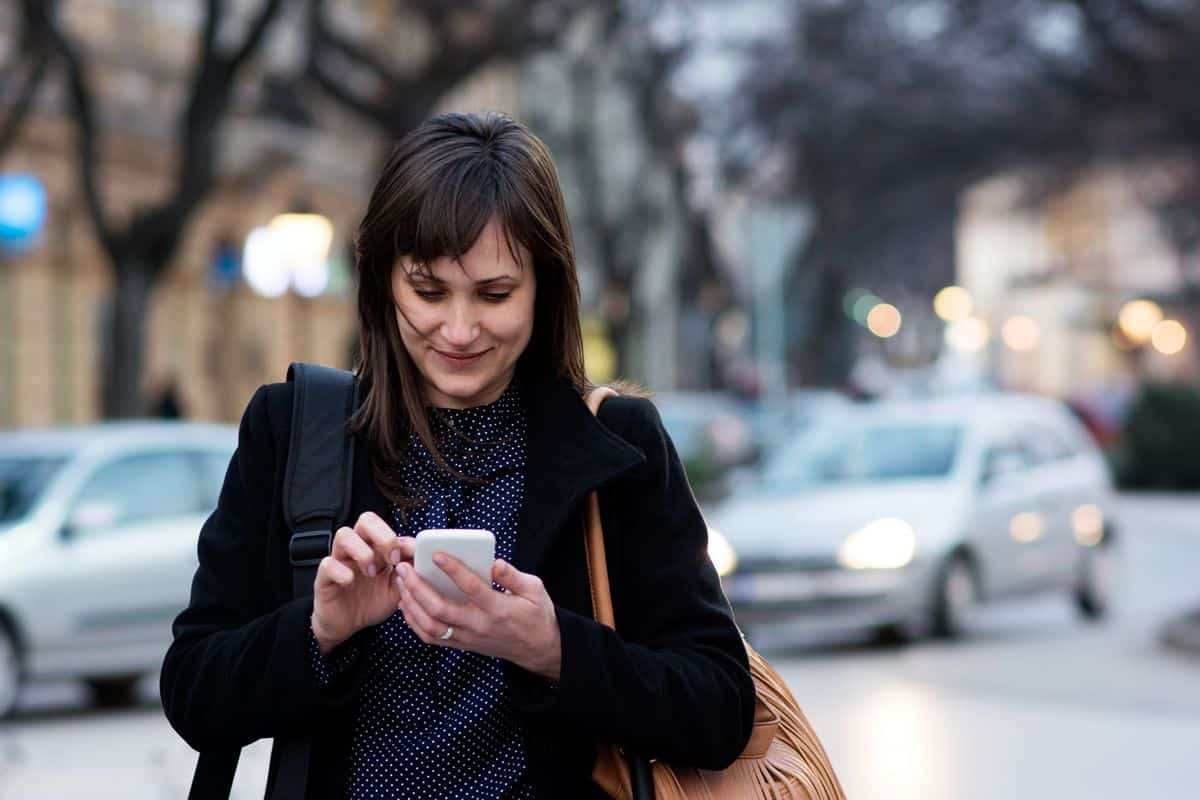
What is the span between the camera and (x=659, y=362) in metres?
67.0

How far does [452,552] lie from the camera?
2.34 m

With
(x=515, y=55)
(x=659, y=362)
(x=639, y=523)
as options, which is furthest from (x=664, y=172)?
(x=639, y=523)

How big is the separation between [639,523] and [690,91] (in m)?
40.7

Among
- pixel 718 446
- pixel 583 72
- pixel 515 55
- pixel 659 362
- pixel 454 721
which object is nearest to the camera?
pixel 454 721

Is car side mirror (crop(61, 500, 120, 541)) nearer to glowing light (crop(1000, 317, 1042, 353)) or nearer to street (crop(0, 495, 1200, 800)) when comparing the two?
street (crop(0, 495, 1200, 800))

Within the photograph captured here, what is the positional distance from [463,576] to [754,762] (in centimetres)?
57

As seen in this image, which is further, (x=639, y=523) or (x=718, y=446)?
(x=718, y=446)

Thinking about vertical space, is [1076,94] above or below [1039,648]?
above

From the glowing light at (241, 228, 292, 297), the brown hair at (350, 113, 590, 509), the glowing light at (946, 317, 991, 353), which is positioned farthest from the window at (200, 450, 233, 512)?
the glowing light at (946, 317, 991, 353)

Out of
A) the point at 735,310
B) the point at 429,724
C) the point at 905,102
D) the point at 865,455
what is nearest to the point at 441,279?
the point at 429,724

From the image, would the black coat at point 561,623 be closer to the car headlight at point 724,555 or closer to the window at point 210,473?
the window at point 210,473

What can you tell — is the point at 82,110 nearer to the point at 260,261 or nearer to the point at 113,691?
the point at 113,691

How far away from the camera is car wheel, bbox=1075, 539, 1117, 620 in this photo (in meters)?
16.8

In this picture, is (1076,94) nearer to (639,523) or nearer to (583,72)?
(639,523)
